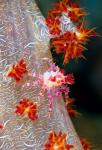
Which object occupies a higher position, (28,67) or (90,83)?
(28,67)

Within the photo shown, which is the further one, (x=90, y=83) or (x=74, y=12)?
(x=90, y=83)

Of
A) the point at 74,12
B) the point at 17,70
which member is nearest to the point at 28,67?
the point at 17,70

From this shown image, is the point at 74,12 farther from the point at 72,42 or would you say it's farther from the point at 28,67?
the point at 28,67

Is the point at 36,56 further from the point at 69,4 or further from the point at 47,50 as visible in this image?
the point at 69,4

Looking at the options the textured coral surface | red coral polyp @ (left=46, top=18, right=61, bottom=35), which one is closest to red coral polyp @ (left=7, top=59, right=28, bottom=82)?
the textured coral surface

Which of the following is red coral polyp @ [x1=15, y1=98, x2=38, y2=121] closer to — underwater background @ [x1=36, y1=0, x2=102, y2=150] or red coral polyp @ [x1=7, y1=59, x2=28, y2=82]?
red coral polyp @ [x1=7, y1=59, x2=28, y2=82]

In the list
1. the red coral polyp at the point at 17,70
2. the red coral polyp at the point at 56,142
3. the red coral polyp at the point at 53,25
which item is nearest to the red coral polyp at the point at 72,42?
the red coral polyp at the point at 53,25
